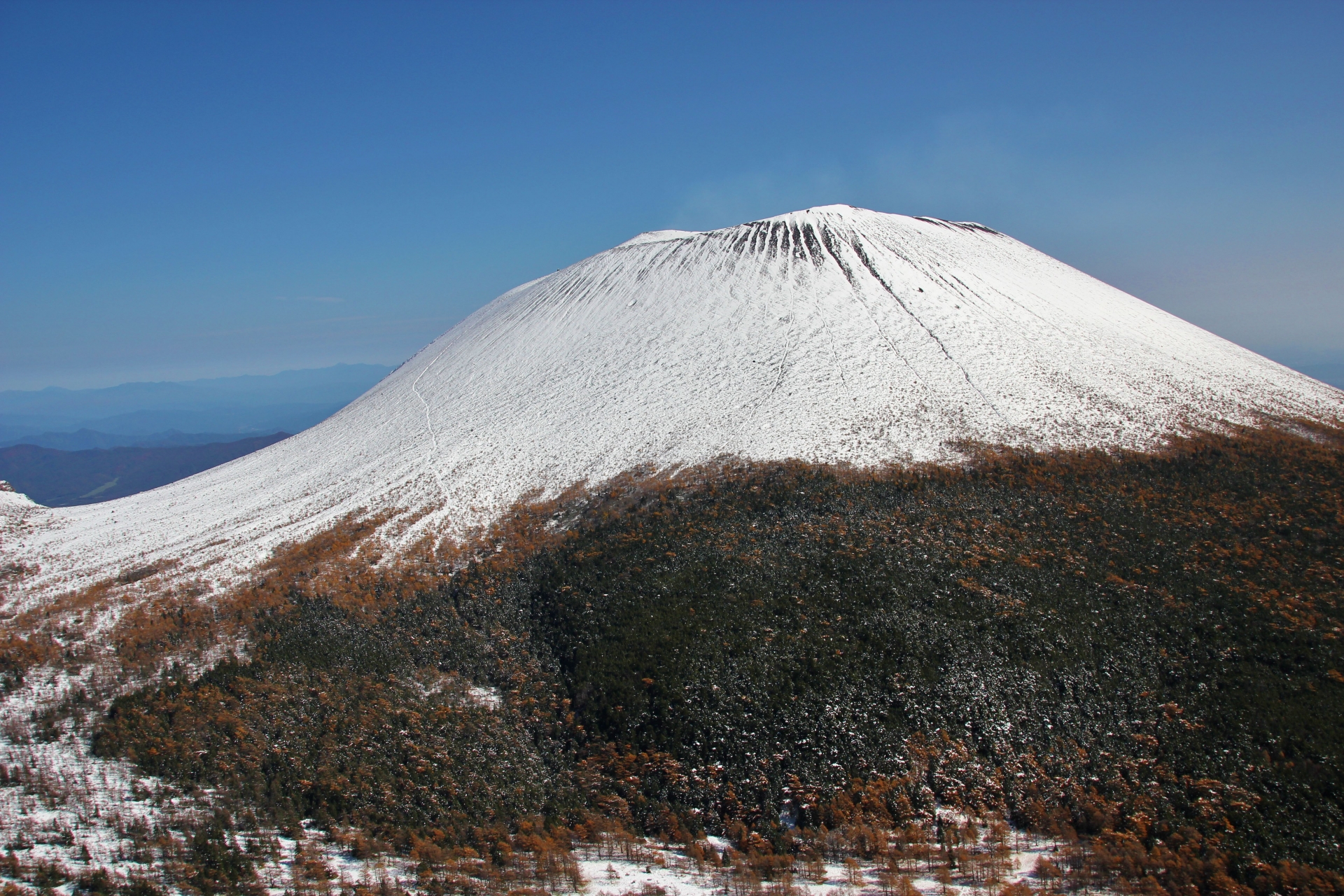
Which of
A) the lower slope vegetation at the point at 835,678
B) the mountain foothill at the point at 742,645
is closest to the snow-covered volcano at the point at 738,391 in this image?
the mountain foothill at the point at 742,645

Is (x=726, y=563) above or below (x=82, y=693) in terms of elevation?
above

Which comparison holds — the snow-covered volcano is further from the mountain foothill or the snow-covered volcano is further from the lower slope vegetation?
the lower slope vegetation

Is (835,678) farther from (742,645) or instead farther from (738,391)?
(738,391)

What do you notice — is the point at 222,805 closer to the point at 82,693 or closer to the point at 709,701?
the point at 82,693

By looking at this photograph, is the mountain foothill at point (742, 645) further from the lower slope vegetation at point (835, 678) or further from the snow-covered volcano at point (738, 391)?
the snow-covered volcano at point (738, 391)

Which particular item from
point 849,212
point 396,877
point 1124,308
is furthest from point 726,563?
point 849,212
